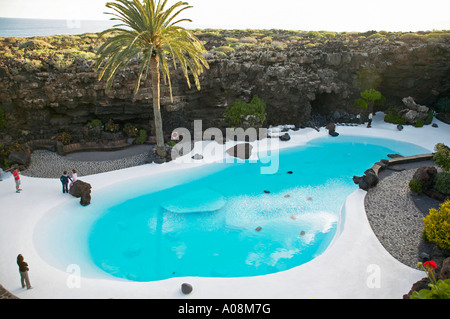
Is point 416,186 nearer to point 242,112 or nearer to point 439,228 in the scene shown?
point 439,228

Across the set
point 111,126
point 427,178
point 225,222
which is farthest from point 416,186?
point 111,126

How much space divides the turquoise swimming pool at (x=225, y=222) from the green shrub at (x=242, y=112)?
5757 millimetres

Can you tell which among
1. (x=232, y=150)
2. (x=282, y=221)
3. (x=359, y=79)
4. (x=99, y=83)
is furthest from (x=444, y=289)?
(x=359, y=79)

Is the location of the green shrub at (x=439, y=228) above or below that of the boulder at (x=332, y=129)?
below

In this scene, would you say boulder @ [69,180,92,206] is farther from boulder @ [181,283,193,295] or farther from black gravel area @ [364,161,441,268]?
black gravel area @ [364,161,441,268]

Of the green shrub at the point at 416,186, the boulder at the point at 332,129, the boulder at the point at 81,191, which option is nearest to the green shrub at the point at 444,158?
the green shrub at the point at 416,186

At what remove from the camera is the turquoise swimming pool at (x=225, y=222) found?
13.4 m

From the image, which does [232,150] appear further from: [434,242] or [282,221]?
[434,242]

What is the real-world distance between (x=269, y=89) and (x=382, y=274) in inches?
805

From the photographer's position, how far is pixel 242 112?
88.7ft

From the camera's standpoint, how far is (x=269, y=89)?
29.1 meters

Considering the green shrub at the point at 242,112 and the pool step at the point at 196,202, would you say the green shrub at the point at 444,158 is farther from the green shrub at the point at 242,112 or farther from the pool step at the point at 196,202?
the green shrub at the point at 242,112

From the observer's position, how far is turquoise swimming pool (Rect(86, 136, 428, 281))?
43.9 ft

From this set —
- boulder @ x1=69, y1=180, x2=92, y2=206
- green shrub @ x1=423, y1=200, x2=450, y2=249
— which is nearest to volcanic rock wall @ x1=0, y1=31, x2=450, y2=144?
boulder @ x1=69, y1=180, x2=92, y2=206
